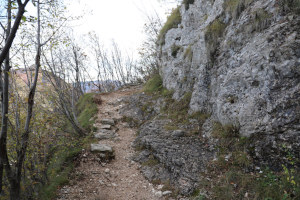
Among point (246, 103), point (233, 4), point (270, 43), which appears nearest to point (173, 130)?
point (246, 103)

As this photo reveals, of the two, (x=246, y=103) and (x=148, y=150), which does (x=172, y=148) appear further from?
(x=246, y=103)

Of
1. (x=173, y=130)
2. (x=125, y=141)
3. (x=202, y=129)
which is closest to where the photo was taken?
(x=202, y=129)

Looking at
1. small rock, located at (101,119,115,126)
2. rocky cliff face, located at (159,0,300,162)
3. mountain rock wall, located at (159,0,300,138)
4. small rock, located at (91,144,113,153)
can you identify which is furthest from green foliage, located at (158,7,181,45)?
small rock, located at (91,144,113,153)

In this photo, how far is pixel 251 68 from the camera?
208 inches

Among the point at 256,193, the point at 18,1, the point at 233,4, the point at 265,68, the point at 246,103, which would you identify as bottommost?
the point at 256,193

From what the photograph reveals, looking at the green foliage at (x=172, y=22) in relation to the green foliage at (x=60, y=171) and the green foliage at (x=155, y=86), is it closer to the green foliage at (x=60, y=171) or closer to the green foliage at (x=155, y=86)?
the green foliage at (x=155, y=86)

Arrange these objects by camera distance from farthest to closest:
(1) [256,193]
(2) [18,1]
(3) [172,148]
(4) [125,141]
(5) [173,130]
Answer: (4) [125,141] → (5) [173,130] → (3) [172,148] → (1) [256,193] → (2) [18,1]

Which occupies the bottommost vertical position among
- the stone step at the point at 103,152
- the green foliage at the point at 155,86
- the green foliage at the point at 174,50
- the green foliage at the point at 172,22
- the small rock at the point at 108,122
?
the stone step at the point at 103,152

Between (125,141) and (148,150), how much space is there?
1853 mm

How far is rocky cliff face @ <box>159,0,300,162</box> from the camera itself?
14.1ft

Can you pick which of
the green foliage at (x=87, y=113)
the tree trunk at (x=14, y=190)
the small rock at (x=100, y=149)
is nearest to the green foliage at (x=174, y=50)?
the green foliage at (x=87, y=113)

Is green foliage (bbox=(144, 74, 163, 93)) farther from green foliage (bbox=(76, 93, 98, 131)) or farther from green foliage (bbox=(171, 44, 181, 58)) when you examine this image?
green foliage (bbox=(76, 93, 98, 131))

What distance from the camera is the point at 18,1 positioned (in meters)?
3.01

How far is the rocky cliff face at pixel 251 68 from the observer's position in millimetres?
4285
